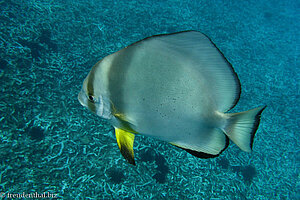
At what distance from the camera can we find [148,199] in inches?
135

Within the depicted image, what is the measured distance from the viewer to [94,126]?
3990mm

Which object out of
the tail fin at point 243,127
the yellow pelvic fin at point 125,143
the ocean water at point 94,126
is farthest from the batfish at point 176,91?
the ocean water at point 94,126

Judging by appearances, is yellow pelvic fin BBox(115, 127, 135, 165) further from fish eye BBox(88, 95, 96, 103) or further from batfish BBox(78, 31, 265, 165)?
fish eye BBox(88, 95, 96, 103)

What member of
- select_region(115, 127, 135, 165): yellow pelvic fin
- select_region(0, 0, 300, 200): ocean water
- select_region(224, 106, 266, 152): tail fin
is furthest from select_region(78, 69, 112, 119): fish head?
select_region(0, 0, 300, 200): ocean water

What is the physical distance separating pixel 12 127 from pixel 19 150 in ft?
1.69

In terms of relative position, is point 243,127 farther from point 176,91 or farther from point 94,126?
point 94,126

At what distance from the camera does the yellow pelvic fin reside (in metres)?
1.21

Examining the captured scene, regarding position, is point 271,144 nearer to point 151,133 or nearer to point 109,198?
point 109,198

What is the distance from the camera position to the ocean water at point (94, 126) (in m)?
3.30

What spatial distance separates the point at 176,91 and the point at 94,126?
3393 millimetres

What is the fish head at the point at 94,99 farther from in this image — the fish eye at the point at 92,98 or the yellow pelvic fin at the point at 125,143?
the yellow pelvic fin at the point at 125,143

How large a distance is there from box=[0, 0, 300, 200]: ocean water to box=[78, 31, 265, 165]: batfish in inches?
113

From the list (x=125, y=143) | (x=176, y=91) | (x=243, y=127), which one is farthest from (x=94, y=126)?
(x=243, y=127)

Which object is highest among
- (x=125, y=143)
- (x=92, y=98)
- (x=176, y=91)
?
(x=176, y=91)
